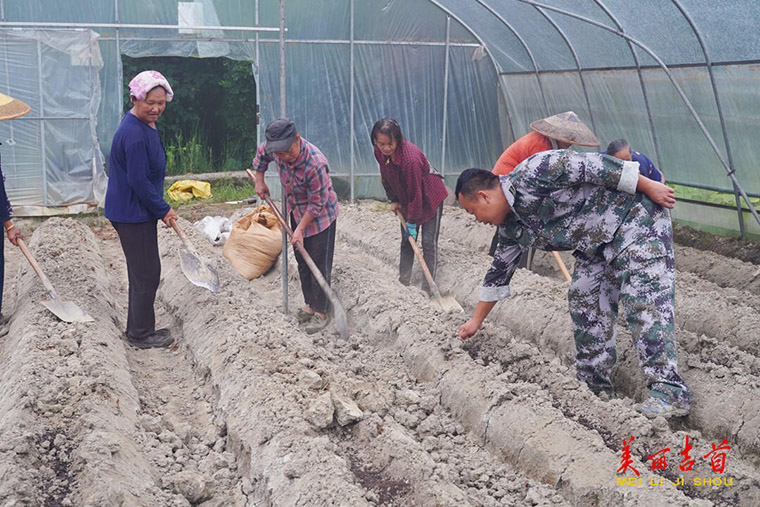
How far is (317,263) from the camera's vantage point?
6.04 meters

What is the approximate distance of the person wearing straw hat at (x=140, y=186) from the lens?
4824mm

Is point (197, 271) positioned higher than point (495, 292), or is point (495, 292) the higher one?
point (495, 292)

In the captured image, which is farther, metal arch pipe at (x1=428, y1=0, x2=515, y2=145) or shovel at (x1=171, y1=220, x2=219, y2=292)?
metal arch pipe at (x1=428, y1=0, x2=515, y2=145)

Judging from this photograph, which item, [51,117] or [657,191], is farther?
[51,117]

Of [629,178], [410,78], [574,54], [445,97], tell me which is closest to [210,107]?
[410,78]

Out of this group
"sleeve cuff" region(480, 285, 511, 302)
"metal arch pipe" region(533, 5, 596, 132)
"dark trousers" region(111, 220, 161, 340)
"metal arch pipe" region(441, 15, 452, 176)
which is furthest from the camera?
"metal arch pipe" region(441, 15, 452, 176)

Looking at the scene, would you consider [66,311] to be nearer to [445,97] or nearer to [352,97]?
[352,97]

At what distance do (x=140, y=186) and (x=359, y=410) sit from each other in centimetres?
213

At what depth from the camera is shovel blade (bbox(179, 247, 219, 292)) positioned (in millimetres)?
5480

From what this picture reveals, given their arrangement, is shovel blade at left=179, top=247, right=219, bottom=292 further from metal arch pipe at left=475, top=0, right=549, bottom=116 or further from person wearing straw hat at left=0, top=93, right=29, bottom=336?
metal arch pipe at left=475, top=0, right=549, bottom=116

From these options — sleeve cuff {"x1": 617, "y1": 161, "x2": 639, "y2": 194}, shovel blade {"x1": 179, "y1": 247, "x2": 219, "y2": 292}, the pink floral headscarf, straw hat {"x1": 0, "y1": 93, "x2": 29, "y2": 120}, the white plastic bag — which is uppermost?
the pink floral headscarf

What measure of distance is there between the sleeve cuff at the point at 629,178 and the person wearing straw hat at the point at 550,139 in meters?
2.45

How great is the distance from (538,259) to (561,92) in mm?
3025

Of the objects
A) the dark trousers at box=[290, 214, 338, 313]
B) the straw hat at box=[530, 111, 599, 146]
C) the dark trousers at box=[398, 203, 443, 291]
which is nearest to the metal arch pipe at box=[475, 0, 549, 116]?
the dark trousers at box=[398, 203, 443, 291]
